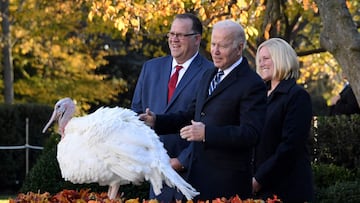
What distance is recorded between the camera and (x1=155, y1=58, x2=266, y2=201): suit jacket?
17.5 feet

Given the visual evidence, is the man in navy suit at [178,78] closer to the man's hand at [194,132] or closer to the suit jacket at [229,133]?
the suit jacket at [229,133]

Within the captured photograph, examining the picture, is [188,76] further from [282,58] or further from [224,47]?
[224,47]

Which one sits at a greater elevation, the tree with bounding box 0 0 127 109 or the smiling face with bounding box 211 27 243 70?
the smiling face with bounding box 211 27 243 70

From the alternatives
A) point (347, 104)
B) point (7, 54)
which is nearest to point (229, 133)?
point (347, 104)

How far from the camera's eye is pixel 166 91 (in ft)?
21.1

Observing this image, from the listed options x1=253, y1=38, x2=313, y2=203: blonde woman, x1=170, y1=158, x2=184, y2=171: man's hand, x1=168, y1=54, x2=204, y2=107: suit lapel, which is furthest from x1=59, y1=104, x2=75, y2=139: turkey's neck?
x1=253, y1=38, x2=313, y2=203: blonde woman

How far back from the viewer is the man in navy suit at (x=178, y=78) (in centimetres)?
623

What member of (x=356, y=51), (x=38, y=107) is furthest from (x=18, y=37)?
(x=356, y=51)

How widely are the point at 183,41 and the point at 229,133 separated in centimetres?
117

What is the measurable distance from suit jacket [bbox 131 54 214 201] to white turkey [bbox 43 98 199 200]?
0.76 metres

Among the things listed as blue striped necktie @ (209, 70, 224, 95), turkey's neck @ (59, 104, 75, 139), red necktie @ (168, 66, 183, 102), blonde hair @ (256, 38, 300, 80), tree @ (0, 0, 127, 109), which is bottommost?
tree @ (0, 0, 127, 109)

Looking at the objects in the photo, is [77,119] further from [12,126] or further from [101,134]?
[12,126]

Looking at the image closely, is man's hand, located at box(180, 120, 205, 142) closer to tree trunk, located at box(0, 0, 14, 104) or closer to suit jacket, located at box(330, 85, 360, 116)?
suit jacket, located at box(330, 85, 360, 116)

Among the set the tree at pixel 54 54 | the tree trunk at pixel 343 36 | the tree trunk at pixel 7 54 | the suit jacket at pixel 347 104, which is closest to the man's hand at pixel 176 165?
the tree trunk at pixel 343 36
